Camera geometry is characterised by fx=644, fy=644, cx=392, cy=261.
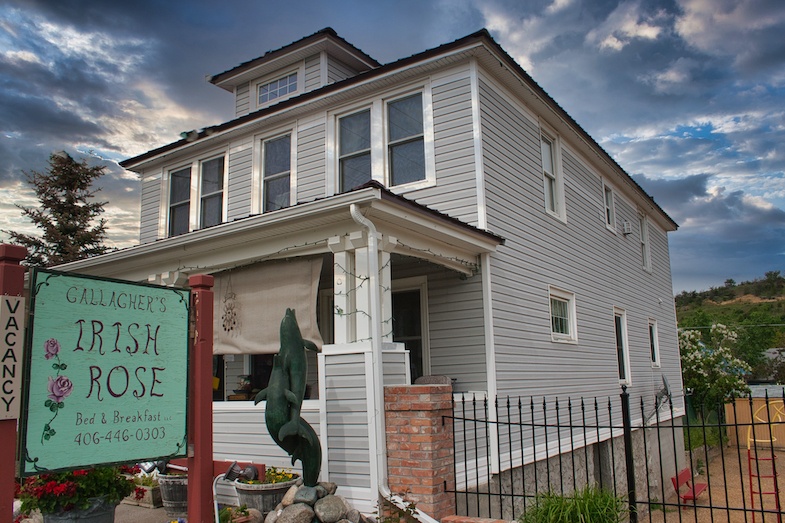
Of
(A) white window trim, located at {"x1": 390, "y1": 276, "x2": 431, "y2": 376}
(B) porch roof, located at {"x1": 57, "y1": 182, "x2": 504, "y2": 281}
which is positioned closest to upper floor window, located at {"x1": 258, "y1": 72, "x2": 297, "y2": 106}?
(B) porch roof, located at {"x1": 57, "y1": 182, "x2": 504, "y2": 281}

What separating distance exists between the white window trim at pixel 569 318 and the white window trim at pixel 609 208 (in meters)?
3.79

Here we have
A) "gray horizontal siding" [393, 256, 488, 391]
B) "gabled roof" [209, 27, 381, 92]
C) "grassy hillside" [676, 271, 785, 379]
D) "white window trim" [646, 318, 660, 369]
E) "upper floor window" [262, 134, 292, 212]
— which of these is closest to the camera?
"gray horizontal siding" [393, 256, 488, 391]

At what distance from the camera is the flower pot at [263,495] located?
7113mm

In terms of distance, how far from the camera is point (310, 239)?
27.2ft

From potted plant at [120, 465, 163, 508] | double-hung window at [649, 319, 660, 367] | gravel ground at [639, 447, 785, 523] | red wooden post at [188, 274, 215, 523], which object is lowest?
gravel ground at [639, 447, 785, 523]

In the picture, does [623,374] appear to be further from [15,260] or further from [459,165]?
[15,260]

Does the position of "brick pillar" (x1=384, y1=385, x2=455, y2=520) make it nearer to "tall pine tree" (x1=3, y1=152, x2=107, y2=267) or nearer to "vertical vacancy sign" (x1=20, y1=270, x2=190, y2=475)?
"vertical vacancy sign" (x1=20, y1=270, x2=190, y2=475)

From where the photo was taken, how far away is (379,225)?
7.85m

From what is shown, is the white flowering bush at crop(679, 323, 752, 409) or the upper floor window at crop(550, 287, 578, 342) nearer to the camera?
the upper floor window at crop(550, 287, 578, 342)

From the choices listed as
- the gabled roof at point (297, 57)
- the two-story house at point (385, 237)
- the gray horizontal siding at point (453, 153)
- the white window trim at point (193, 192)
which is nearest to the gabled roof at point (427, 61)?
the two-story house at point (385, 237)

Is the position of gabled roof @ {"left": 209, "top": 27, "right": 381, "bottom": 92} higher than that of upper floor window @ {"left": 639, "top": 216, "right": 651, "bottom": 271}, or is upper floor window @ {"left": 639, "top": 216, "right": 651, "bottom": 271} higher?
gabled roof @ {"left": 209, "top": 27, "right": 381, "bottom": 92}

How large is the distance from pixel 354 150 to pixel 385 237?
4.33 m

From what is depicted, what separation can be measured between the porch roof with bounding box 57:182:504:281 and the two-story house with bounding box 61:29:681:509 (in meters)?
0.03

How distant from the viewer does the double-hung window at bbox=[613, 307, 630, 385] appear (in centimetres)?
1605
